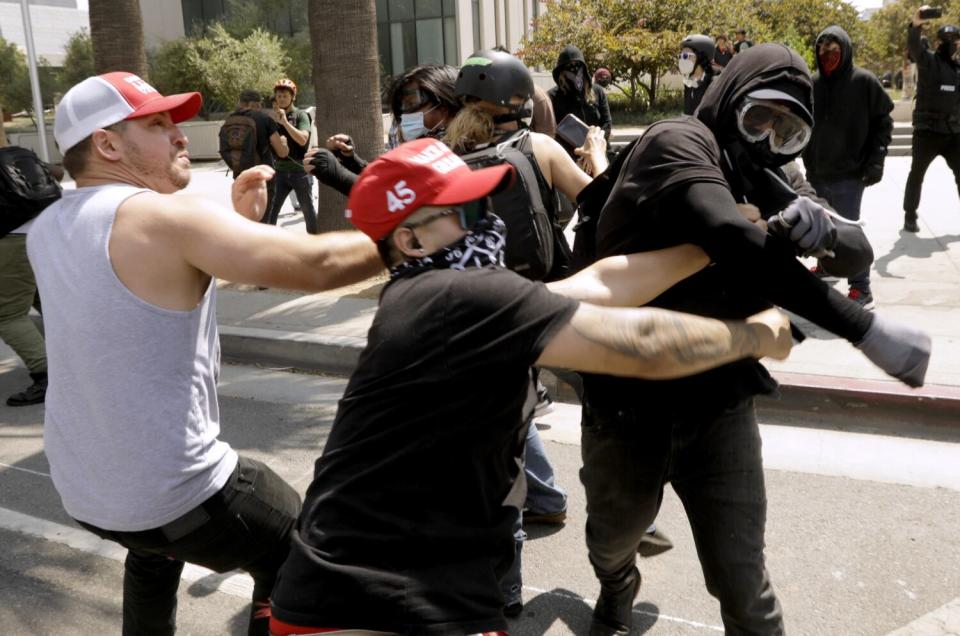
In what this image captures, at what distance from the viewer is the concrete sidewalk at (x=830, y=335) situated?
5.57 metres

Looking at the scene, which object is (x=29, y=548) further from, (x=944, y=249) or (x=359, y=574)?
(x=944, y=249)

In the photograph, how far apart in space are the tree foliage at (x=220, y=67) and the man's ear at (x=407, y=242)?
27.5 meters

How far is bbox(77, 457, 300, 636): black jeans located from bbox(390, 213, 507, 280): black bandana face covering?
984 mm

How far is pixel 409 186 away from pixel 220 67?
93.4 feet

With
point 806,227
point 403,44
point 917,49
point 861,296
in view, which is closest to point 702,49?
point 917,49

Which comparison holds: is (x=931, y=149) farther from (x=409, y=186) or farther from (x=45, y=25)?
(x=45, y=25)

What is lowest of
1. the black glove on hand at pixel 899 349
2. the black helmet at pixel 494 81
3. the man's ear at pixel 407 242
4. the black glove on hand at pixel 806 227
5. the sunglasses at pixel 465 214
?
the black glove on hand at pixel 899 349

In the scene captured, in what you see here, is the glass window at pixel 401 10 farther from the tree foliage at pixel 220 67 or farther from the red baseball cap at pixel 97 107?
the red baseball cap at pixel 97 107

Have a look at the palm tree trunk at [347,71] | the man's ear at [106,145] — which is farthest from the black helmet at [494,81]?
the palm tree trunk at [347,71]

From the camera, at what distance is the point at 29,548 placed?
169 inches

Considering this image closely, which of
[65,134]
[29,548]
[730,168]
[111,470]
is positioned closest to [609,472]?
[730,168]

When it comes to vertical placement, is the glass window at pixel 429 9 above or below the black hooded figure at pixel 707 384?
above

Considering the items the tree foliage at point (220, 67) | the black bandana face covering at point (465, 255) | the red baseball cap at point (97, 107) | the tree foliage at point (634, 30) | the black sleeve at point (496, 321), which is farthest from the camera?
the tree foliage at point (220, 67)

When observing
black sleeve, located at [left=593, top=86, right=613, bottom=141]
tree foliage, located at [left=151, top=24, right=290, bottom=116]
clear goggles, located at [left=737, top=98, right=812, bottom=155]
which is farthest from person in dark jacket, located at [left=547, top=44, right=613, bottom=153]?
tree foliage, located at [left=151, top=24, right=290, bottom=116]
